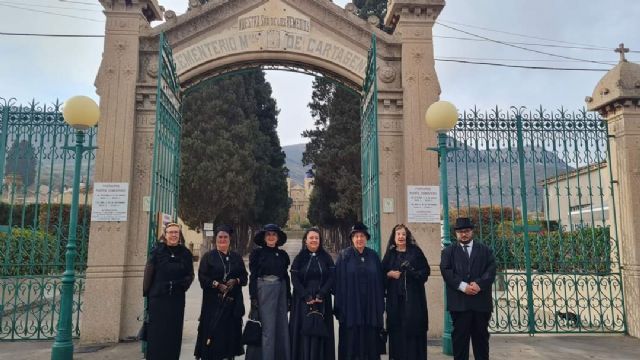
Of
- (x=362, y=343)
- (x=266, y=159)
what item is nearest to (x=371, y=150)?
(x=362, y=343)

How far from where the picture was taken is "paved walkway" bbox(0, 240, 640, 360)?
604 cm

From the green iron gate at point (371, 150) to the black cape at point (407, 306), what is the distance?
153cm

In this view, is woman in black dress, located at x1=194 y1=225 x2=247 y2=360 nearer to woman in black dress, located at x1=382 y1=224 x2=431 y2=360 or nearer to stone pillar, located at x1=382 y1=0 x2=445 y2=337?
woman in black dress, located at x1=382 y1=224 x2=431 y2=360

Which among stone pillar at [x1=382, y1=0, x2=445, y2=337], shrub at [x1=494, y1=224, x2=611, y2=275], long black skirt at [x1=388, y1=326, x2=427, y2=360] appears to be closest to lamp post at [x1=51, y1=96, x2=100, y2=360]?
long black skirt at [x1=388, y1=326, x2=427, y2=360]

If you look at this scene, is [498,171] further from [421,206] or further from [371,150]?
[371,150]

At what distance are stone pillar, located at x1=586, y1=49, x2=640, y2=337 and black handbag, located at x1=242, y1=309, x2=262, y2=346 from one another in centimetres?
610

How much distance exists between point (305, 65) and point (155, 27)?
101 inches

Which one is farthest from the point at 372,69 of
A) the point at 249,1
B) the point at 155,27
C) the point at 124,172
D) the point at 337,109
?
the point at 337,109

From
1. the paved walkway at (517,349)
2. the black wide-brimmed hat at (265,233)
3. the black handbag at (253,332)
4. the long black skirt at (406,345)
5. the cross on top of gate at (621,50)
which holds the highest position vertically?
the cross on top of gate at (621,50)

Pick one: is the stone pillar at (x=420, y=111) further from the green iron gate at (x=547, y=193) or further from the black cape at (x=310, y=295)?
the black cape at (x=310, y=295)

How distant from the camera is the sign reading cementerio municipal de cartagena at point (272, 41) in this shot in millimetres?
7660

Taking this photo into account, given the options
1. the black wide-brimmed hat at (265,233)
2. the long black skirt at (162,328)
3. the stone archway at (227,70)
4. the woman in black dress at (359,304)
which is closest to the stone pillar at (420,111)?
the stone archway at (227,70)

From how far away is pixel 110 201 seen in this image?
6.88 metres

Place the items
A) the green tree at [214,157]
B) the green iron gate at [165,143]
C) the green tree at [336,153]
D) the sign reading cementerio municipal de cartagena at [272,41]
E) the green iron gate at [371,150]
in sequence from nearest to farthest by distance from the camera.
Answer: the green iron gate at [165,143], the green iron gate at [371,150], the sign reading cementerio municipal de cartagena at [272,41], the green tree at [214,157], the green tree at [336,153]
